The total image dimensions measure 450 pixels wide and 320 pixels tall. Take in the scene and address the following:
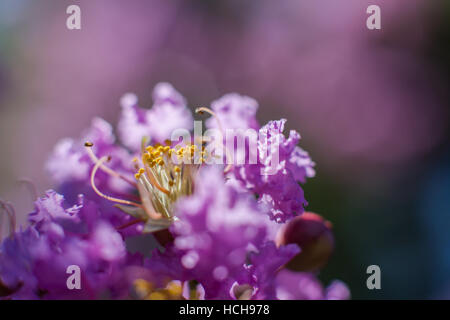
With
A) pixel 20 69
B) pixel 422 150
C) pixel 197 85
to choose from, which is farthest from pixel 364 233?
pixel 20 69

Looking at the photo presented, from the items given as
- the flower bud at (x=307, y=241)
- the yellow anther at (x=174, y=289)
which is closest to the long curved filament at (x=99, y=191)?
the yellow anther at (x=174, y=289)

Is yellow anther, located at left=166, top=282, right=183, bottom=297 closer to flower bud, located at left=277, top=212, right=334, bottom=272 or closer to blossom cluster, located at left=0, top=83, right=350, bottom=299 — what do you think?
blossom cluster, located at left=0, top=83, right=350, bottom=299

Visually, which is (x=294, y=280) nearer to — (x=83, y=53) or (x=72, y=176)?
(x=72, y=176)

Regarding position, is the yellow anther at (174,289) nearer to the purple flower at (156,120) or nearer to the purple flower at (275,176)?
the purple flower at (275,176)

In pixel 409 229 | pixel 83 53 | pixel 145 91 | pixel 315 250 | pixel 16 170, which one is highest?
pixel 83 53

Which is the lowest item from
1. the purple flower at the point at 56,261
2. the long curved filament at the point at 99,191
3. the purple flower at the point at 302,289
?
the purple flower at the point at 302,289

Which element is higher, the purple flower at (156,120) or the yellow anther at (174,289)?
the purple flower at (156,120)

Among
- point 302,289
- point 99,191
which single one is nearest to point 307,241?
point 302,289
